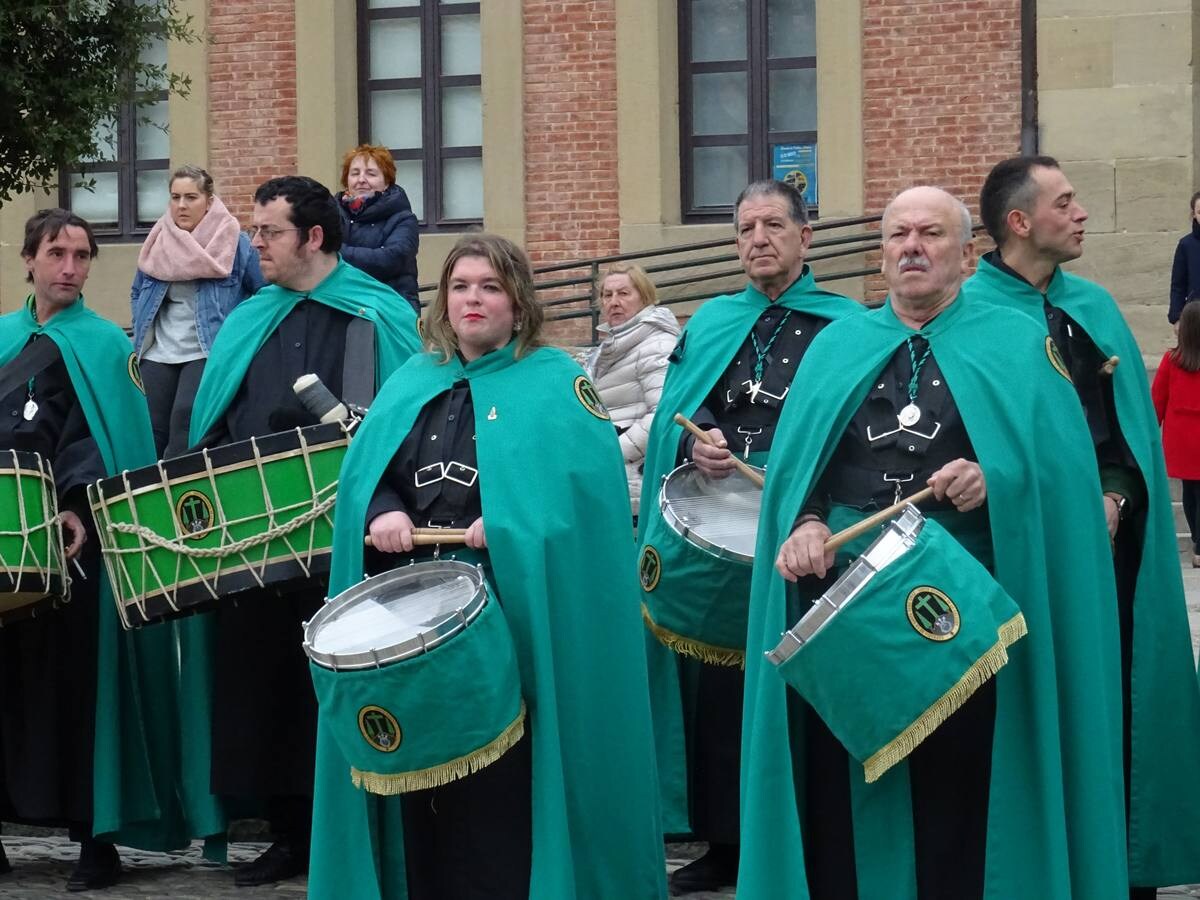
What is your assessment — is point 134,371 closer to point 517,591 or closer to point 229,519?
point 229,519

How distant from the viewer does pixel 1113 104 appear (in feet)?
51.6

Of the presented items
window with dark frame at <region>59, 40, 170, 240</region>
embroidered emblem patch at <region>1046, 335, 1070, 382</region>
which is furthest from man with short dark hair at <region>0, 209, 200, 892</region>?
window with dark frame at <region>59, 40, 170, 240</region>

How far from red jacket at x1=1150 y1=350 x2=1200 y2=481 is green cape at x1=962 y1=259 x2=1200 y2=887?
6.41 m

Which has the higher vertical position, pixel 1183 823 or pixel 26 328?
pixel 26 328

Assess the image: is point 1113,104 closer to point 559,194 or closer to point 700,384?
point 559,194

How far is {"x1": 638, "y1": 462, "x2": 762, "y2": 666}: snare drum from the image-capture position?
665 cm

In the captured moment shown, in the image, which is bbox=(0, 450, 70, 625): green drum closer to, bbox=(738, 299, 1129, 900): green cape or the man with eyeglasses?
the man with eyeglasses

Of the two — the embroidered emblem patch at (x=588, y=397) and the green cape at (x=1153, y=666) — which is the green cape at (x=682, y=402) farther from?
the embroidered emblem patch at (x=588, y=397)

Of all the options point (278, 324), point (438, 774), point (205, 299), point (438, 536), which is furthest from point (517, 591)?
point (205, 299)

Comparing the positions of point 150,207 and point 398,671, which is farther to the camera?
point 150,207

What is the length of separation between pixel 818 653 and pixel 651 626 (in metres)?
1.72

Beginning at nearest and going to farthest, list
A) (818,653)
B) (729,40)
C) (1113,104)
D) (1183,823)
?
(818,653), (1183,823), (1113,104), (729,40)

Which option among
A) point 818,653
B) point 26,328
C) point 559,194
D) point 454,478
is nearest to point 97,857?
point 26,328

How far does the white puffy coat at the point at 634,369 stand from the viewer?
9414 millimetres
